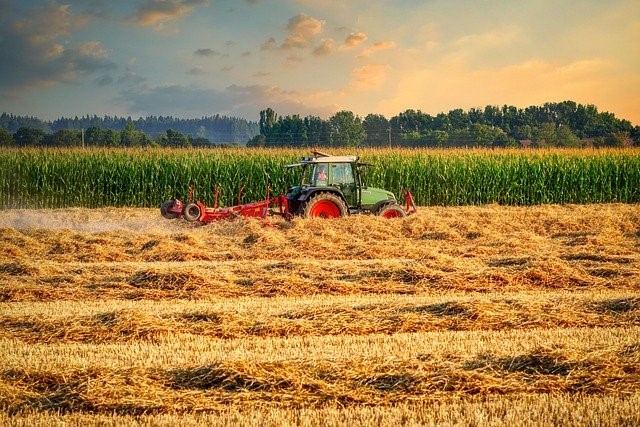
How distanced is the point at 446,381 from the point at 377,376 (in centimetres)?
56

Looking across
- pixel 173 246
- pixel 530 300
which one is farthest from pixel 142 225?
pixel 530 300

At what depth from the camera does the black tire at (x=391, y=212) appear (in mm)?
16547

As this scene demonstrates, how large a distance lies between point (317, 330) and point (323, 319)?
357 millimetres

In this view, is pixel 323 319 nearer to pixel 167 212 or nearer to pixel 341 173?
pixel 341 173

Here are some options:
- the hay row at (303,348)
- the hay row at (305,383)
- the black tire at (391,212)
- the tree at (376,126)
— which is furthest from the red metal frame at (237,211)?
the tree at (376,126)

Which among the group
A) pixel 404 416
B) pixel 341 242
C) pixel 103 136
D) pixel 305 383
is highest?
pixel 103 136

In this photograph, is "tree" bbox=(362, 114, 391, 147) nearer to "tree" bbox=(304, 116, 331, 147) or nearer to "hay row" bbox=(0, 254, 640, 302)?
"tree" bbox=(304, 116, 331, 147)

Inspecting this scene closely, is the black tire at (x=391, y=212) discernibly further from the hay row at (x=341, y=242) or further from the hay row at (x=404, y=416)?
the hay row at (x=404, y=416)

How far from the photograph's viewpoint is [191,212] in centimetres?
1612

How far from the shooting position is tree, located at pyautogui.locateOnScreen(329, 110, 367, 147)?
6862 cm

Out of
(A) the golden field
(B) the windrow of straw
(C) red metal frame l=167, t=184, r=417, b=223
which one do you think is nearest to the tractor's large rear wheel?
(B) the windrow of straw

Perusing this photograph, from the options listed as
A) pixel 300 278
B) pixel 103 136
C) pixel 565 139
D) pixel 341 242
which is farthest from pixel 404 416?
pixel 565 139

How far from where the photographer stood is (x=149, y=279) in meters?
10.7

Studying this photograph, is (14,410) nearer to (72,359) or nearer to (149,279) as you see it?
(72,359)
